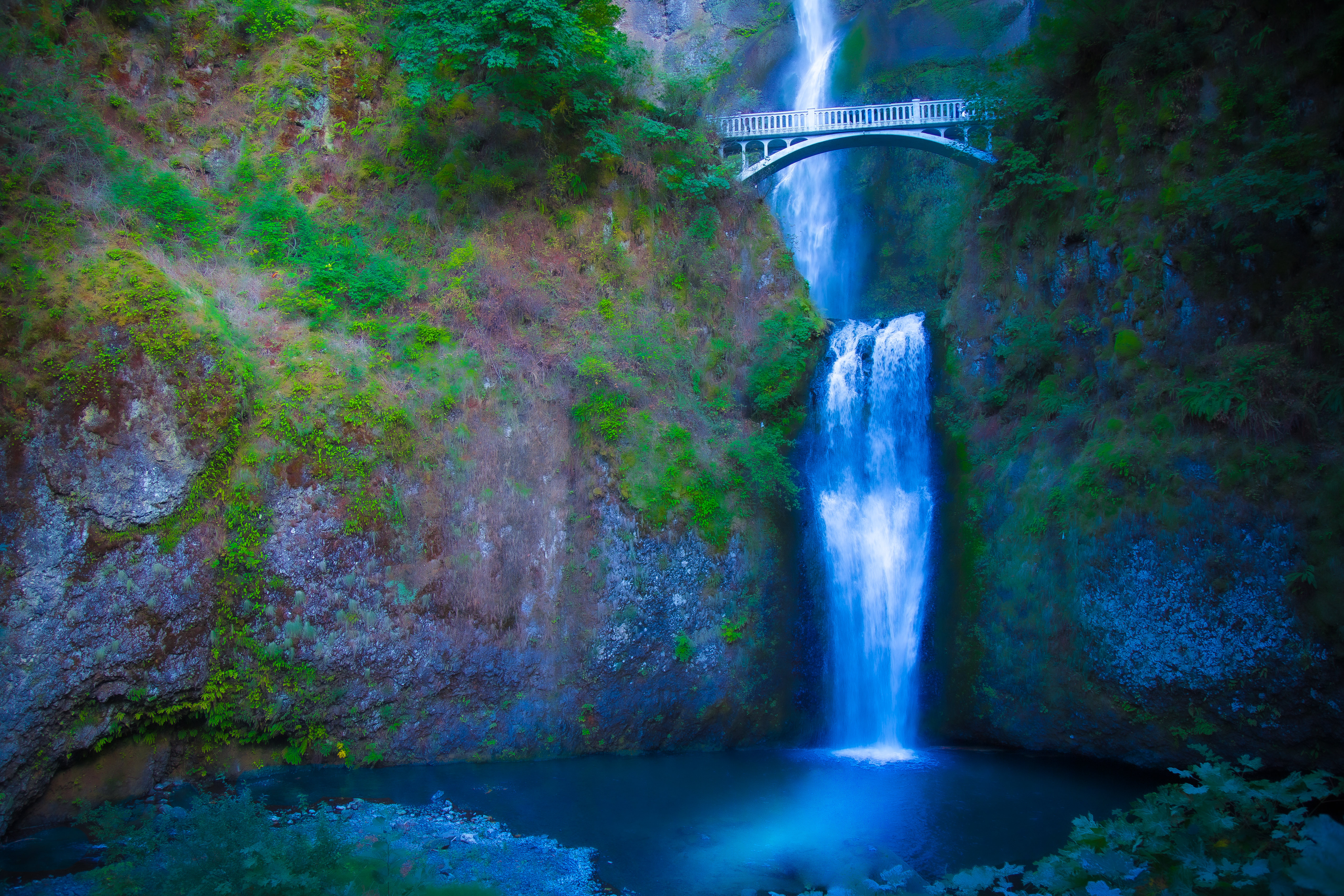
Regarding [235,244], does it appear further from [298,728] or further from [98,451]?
[298,728]

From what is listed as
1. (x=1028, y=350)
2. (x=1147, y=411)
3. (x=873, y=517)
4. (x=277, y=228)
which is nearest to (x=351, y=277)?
(x=277, y=228)

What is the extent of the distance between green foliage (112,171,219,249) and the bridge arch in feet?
36.6

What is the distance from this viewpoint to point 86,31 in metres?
13.4

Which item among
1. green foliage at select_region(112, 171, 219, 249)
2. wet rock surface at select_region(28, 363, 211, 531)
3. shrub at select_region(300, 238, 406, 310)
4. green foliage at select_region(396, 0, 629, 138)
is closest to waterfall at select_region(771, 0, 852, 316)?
green foliage at select_region(396, 0, 629, 138)

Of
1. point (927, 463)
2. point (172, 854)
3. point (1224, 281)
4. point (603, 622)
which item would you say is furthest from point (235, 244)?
point (1224, 281)

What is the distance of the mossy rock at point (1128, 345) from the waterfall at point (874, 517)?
3.55m

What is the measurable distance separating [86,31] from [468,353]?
9.16m

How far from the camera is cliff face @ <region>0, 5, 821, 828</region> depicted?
9.65 meters

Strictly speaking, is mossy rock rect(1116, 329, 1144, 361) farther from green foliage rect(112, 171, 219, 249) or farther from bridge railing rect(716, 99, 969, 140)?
green foliage rect(112, 171, 219, 249)

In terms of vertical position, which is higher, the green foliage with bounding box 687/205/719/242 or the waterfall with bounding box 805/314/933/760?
the green foliage with bounding box 687/205/719/242

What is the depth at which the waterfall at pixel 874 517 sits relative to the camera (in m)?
12.6

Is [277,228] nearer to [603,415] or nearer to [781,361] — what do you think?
[603,415]

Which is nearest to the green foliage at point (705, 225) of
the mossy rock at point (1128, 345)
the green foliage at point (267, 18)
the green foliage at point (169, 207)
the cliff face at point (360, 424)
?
the cliff face at point (360, 424)

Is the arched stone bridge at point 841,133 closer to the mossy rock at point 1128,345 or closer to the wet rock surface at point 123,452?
the mossy rock at point 1128,345
